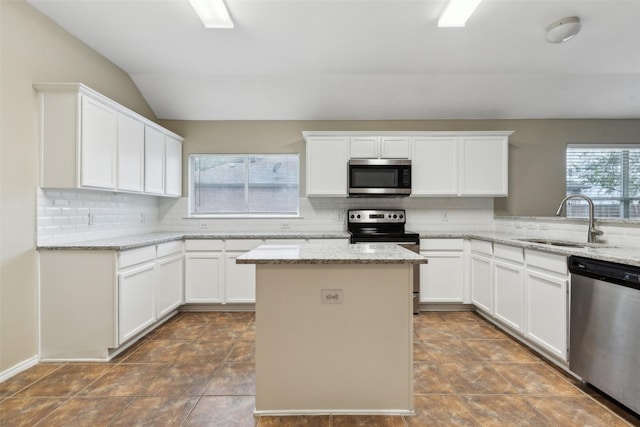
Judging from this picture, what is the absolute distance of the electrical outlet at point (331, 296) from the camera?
1909 mm

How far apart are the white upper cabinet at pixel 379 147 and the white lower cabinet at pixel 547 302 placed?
6.30 feet

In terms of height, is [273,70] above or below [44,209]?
above

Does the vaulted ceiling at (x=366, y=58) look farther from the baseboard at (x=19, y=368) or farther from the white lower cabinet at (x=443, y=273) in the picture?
the baseboard at (x=19, y=368)

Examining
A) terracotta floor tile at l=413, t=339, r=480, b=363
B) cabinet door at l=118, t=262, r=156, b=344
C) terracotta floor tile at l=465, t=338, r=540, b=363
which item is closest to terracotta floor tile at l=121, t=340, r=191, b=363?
cabinet door at l=118, t=262, r=156, b=344

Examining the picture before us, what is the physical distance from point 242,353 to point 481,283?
9.01 feet

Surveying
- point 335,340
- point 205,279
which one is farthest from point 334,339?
point 205,279

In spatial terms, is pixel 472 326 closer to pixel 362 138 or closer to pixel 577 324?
pixel 577 324

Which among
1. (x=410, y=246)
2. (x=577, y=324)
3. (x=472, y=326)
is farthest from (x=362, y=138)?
(x=577, y=324)

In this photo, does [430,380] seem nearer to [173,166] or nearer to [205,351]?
[205,351]

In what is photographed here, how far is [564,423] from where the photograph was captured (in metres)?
1.85

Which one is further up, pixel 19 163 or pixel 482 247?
pixel 19 163

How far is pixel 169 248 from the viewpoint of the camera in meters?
3.50

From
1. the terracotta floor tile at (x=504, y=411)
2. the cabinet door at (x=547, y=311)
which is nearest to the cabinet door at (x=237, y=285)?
the terracotta floor tile at (x=504, y=411)

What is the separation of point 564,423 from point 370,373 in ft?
3.83
